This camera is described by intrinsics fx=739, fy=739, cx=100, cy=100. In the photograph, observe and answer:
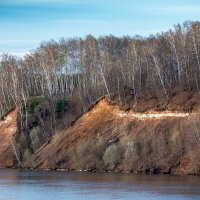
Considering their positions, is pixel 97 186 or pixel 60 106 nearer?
pixel 97 186

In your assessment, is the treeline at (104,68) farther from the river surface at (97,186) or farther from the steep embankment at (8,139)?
the river surface at (97,186)

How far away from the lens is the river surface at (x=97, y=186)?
196 ft

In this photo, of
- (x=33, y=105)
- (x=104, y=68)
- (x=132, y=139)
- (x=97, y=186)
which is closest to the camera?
(x=97, y=186)

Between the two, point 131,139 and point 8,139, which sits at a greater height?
point 131,139

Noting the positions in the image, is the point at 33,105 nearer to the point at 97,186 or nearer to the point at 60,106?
the point at 60,106

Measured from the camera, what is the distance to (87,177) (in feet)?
260

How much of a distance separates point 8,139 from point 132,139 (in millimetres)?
30034

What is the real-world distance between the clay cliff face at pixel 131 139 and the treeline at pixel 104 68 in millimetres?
2711

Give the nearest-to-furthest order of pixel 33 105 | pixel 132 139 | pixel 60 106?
pixel 132 139
pixel 60 106
pixel 33 105

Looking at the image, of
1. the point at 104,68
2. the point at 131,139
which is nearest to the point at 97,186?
the point at 131,139

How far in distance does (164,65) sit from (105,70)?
12511 millimetres

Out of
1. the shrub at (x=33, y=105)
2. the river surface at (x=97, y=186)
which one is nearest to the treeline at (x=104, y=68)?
the shrub at (x=33, y=105)

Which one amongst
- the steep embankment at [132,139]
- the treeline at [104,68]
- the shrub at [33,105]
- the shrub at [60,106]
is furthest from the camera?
the shrub at [60,106]

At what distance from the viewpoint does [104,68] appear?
112 m
